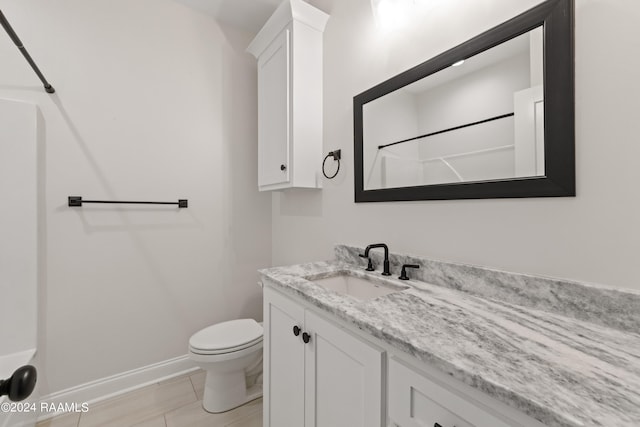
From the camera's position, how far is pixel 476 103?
3.33 ft

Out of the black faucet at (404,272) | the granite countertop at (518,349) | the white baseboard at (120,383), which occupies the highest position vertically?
the black faucet at (404,272)

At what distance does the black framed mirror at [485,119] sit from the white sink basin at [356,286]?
427mm

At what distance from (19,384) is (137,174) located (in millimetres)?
1554

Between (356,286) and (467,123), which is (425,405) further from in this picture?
(467,123)

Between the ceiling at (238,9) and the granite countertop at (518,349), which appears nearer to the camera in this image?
the granite countertop at (518,349)

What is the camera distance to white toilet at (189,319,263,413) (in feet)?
→ 4.81

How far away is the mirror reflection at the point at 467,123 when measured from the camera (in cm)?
87

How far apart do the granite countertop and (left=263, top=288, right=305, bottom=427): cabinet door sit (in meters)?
0.20

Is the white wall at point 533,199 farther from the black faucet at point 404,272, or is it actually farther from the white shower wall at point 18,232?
the white shower wall at point 18,232

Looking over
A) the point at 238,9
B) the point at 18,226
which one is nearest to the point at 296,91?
the point at 238,9

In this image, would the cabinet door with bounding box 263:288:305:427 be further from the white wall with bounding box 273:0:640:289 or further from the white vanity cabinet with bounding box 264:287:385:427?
the white wall with bounding box 273:0:640:289

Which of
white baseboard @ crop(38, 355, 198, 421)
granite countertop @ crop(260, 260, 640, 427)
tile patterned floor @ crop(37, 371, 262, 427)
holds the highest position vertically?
granite countertop @ crop(260, 260, 640, 427)

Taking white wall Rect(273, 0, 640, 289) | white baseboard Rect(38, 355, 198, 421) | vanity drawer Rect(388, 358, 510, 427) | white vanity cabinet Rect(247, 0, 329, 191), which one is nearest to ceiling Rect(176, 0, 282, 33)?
white vanity cabinet Rect(247, 0, 329, 191)

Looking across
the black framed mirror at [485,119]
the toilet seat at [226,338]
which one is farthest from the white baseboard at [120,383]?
the black framed mirror at [485,119]
